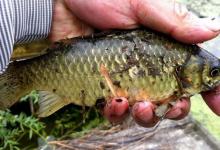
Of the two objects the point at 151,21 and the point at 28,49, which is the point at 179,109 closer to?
the point at 151,21

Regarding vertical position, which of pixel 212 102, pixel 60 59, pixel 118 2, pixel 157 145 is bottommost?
pixel 157 145

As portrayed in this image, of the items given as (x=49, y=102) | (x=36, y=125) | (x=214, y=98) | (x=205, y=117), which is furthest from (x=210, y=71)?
(x=36, y=125)

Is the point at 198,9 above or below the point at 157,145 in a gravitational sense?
above

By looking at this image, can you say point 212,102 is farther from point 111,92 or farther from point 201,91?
point 111,92

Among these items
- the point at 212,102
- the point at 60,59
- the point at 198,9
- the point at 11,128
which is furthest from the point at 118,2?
the point at 198,9

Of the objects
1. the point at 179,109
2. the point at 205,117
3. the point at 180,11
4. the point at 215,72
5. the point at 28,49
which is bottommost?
the point at 205,117

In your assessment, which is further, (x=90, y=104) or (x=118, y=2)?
(x=118, y=2)

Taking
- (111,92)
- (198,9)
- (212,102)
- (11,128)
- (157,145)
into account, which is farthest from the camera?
(198,9)

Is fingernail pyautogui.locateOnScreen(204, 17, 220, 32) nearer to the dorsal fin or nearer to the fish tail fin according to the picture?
the dorsal fin
